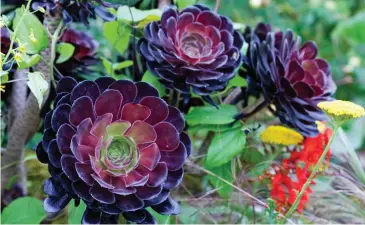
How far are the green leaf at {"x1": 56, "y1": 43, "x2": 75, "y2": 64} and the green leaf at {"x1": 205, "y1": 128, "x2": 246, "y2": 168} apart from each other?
0.14 metres

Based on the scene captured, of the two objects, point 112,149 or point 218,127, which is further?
point 218,127

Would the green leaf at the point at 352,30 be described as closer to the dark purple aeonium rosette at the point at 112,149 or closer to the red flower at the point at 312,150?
the red flower at the point at 312,150

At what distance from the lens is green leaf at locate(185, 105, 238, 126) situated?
48 cm

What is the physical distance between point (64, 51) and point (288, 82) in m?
0.19

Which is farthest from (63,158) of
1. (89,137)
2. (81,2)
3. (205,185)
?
(205,185)

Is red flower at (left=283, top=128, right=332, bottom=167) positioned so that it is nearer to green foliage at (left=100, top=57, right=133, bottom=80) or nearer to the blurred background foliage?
green foliage at (left=100, top=57, right=133, bottom=80)

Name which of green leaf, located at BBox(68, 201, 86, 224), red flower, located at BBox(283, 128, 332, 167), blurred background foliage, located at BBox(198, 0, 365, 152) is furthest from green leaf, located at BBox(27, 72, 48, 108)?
blurred background foliage, located at BBox(198, 0, 365, 152)

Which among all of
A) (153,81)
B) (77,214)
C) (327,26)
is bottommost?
(327,26)

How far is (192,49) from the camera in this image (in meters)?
0.46

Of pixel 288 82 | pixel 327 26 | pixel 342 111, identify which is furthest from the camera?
pixel 327 26

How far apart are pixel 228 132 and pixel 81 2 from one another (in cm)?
16

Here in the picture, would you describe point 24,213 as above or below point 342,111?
below

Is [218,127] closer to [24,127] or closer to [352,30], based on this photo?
[24,127]

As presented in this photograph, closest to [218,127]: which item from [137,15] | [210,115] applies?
[210,115]
